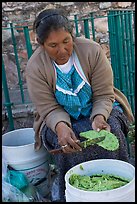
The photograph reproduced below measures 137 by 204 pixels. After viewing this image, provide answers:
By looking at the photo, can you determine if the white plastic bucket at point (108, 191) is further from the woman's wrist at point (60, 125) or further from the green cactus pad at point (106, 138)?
the woman's wrist at point (60, 125)

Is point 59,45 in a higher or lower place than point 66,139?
higher

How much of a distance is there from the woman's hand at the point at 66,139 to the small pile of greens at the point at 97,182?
17 centimetres

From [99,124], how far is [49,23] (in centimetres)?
64

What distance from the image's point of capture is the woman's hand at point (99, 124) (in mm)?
2326

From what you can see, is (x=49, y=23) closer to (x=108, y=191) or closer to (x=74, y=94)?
(x=74, y=94)

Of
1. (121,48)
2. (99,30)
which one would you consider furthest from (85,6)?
(121,48)

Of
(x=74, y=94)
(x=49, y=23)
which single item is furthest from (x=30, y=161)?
(x=49, y=23)

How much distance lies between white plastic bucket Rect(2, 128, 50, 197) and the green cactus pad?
1.63 feet

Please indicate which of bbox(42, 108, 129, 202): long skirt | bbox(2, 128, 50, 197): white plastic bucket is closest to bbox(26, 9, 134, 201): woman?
bbox(42, 108, 129, 202): long skirt

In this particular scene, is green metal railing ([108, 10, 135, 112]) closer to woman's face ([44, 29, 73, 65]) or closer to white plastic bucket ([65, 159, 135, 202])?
woman's face ([44, 29, 73, 65])

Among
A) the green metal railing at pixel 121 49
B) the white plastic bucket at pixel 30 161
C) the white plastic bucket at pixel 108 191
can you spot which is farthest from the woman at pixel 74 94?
the green metal railing at pixel 121 49

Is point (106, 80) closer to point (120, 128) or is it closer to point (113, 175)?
point (120, 128)

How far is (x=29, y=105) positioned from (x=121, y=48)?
0.86 metres

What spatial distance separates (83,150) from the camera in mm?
2486
